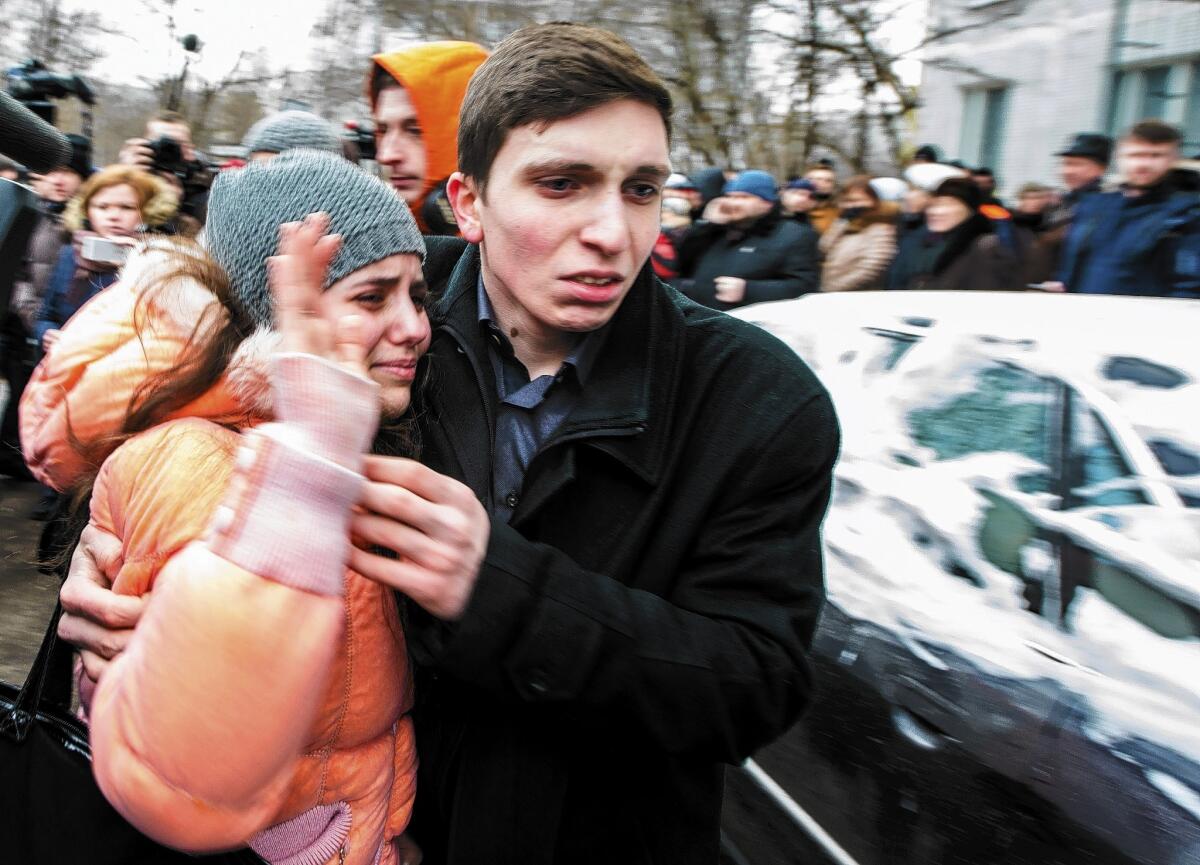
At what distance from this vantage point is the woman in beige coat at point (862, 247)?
6.67 metres

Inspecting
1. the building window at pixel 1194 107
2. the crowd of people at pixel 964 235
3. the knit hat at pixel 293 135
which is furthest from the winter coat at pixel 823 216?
the building window at pixel 1194 107

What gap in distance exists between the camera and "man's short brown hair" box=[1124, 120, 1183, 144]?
190 inches

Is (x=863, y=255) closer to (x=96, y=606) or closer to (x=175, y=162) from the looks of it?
(x=175, y=162)

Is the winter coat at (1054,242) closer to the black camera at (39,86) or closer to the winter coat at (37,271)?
the black camera at (39,86)

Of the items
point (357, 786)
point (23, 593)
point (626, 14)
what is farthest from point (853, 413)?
point (626, 14)

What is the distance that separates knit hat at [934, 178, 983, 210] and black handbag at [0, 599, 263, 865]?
19.5ft

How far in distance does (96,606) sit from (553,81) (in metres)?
0.78

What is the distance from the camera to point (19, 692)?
1198 mm

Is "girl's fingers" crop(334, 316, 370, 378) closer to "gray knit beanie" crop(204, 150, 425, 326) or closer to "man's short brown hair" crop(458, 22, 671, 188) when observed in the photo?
"gray knit beanie" crop(204, 150, 425, 326)

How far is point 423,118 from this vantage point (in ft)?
8.88

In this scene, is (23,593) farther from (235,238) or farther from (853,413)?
(235,238)

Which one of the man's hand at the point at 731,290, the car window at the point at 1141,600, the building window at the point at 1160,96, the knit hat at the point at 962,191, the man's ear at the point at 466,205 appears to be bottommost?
the man's hand at the point at 731,290

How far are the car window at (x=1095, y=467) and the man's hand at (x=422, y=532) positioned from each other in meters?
1.52

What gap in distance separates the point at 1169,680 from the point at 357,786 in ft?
4.56
